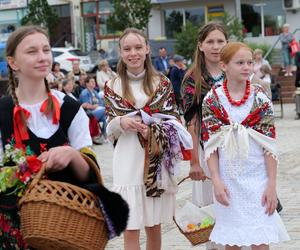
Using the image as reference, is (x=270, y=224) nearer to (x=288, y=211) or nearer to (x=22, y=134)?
(x=22, y=134)

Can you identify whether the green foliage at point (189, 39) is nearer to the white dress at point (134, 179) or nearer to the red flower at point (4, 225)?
the white dress at point (134, 179)

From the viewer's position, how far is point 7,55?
3787mm

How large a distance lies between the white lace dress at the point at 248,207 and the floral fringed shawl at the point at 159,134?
27.9 inches

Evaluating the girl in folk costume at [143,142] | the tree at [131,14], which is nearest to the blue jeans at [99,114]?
the girl in folk costume at [143,142]

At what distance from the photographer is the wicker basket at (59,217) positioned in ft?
10.4

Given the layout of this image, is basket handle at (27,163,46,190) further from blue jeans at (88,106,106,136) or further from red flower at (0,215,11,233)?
blue jeans at (88,106,106,136)

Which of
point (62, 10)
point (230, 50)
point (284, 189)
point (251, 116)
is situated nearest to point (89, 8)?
point (62, 10)

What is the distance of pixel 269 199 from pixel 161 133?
104 cm

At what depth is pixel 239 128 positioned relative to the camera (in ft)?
16.6

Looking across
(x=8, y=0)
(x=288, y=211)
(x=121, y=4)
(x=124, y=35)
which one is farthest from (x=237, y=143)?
(x=8, y=0)

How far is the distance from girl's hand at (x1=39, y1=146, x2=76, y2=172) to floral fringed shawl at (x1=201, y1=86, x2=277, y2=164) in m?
1.88

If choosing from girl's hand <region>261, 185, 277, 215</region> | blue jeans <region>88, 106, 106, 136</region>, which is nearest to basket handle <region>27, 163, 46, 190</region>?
girl's hand <region>261, 185, 277, 215</region>

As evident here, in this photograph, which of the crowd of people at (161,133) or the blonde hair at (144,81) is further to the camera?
the blonde hair at (144,81)

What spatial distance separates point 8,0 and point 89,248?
4908cm
